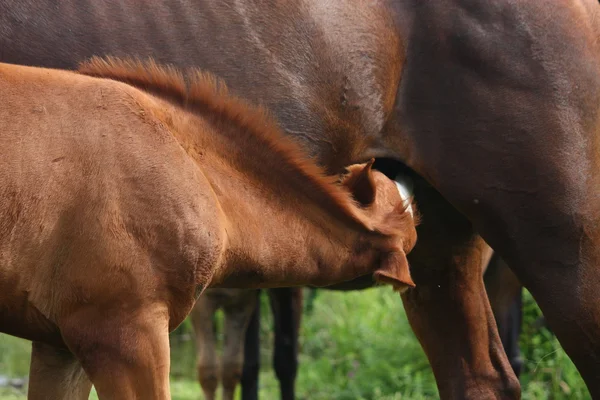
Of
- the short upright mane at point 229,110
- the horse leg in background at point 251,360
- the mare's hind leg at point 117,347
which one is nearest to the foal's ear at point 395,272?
the short upright mane at point 229,110

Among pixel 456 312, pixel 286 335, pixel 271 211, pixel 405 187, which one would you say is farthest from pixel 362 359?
pixel 271 211

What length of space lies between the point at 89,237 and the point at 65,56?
38.8 inches

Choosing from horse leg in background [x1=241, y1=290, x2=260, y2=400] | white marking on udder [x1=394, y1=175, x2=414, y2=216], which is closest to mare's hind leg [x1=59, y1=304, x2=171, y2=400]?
white marking on udder [x1=394, y1=175, x2=414, y2=216]

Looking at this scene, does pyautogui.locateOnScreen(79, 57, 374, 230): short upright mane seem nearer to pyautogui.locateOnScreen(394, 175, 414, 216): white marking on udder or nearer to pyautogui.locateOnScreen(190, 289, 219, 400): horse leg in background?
pyautogui.locateOnScreen(394, 175, 414, 216): white marking on udder

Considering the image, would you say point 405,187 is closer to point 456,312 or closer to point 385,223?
point 385,223

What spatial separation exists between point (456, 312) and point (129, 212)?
201 cm

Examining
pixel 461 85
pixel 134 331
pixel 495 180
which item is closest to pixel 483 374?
pixel 495 180

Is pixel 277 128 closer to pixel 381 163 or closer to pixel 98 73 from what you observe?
pixel 98 73

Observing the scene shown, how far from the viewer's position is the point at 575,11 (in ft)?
13.4

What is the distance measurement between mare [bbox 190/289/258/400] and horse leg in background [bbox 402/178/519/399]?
8.83 ft

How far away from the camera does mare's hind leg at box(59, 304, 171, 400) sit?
293cm

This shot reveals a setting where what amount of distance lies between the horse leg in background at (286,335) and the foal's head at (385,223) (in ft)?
12.5

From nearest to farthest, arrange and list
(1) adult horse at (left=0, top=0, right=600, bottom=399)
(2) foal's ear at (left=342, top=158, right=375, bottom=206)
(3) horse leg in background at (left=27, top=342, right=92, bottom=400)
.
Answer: (3) horse leg in background at (left=27, top=342, right=92, bottom=400), (2) foal's ear at (left=342, top=158, right=375, bottom=206), (1) adult horse at (left=0, top=0, right=600, bottom=399)

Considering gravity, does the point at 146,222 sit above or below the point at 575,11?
below
